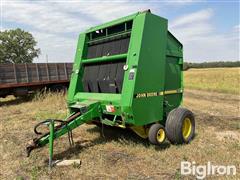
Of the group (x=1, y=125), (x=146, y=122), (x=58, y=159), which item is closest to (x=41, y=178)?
(x=58, y=159)

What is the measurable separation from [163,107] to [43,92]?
8304 millimetres

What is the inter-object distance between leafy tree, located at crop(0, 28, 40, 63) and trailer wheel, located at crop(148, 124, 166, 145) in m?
43.3

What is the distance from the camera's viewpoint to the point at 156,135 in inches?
174

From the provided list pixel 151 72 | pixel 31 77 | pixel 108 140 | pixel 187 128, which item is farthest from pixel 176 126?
pixel 31 77

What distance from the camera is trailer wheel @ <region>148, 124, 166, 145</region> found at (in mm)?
4375

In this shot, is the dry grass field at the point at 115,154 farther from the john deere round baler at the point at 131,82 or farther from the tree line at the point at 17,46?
the tree line at the point at 17,46

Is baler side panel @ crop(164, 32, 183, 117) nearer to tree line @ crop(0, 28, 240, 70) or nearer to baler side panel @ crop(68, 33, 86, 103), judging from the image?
baler side panel @ crop(68, 33, 86, 103)

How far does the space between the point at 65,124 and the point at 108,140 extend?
Result: 137cm

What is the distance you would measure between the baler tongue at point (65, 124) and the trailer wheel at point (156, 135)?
1.04m

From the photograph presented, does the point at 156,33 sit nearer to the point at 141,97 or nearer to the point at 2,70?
the point at 141,97

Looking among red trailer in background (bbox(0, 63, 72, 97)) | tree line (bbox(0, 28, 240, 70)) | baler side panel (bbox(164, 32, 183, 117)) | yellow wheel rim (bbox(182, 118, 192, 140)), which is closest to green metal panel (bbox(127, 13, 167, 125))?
baler side panel (bbox(164, 32, 183, 117))

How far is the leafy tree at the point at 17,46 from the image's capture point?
1695 inches

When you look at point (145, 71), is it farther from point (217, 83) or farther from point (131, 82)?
point (217, 83)

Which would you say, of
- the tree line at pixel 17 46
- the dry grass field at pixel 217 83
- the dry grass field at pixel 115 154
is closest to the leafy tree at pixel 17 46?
the tree line at pixel 17 46
